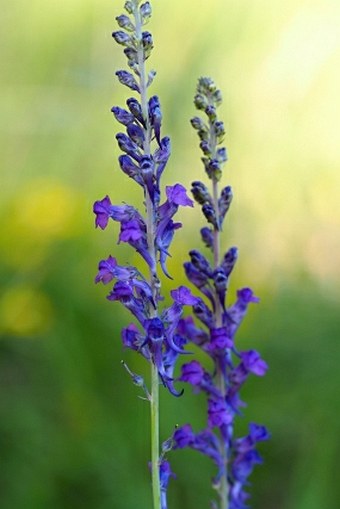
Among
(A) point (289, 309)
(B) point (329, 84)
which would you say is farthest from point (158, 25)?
(A) point (289, 309)

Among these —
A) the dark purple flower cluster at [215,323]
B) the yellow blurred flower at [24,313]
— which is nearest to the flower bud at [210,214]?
the dark purple flower cluster at [215,323]

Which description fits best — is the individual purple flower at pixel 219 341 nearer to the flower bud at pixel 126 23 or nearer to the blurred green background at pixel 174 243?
the flower bud at pixel 126 23

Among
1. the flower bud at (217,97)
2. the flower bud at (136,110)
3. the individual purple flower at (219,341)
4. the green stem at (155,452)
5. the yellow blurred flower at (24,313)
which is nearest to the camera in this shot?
the green stem at (155,452)

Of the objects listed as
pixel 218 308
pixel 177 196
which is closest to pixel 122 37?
pixel 177 196

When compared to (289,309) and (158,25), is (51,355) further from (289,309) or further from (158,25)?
(158,25)

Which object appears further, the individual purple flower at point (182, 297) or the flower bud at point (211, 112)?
the flower bud at point (211, 112)

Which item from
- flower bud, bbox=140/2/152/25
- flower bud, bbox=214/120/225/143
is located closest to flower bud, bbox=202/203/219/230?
flower bud, bbox=214/120/225/143

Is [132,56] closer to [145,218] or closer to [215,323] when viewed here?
[145,218]
